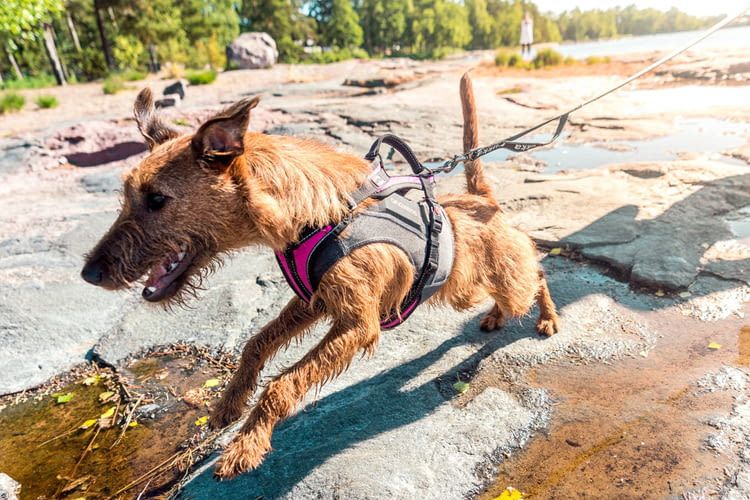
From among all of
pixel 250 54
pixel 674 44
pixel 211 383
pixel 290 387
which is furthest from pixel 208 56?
pixel 290 387

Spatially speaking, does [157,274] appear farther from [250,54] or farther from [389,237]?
[250,54]

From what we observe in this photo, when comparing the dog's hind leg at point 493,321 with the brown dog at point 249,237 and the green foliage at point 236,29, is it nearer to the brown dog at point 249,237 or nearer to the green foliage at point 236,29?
the brown dog at point 249,237

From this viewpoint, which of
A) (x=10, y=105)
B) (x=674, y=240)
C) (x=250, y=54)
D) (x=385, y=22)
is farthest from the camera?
(x=385, y=22)

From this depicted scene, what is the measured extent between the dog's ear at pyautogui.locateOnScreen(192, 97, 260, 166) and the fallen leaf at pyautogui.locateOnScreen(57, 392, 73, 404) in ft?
7.16

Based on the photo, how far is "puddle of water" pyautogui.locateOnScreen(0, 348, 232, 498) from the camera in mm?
2566

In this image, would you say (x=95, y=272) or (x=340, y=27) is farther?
(x=340, y=27)

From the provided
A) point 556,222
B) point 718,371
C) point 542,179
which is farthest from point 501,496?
point 542,179

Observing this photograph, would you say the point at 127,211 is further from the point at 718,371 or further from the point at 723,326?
the point at 723,326

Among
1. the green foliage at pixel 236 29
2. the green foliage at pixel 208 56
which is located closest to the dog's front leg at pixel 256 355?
the green foliage at pixel 236 29

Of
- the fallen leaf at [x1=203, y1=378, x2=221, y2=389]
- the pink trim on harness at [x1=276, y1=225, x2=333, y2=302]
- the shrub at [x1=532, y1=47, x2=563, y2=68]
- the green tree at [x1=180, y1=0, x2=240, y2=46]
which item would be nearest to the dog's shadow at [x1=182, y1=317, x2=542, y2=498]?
the fallen leaf at [x1=203, y1=378, x2=221, y2=389]

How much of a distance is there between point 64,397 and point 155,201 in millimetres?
1933

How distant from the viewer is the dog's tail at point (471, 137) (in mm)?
3172

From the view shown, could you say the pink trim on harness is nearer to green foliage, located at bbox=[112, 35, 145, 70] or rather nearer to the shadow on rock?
the shadow on rock

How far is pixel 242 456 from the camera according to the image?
206cm
